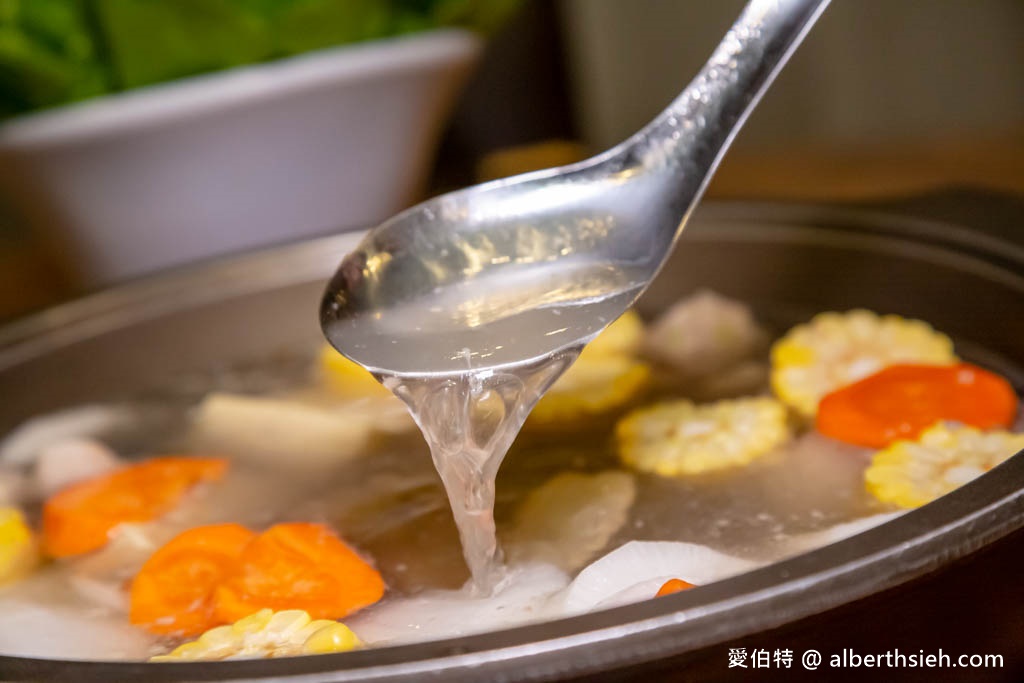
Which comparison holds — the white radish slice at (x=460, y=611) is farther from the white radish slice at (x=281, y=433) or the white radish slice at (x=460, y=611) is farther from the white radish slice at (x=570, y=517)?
the white radish slice at (x=281, y=433)

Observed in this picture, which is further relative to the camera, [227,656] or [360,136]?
[360,136]

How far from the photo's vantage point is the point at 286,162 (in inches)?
38.8

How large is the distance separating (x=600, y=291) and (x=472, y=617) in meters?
0.21

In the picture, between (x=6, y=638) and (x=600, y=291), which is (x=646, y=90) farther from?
(x=6, y=638)

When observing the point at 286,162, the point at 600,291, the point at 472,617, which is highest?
the point at 286,162

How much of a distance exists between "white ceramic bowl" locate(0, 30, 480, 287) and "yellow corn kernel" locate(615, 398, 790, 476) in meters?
0.42

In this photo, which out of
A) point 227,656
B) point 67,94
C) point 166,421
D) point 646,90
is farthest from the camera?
point 646,90

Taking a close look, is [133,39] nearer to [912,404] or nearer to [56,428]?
[56,428]

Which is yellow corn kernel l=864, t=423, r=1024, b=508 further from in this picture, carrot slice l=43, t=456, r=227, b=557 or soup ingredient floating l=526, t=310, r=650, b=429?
carrot slice l=43, t=456, r=227, b=557

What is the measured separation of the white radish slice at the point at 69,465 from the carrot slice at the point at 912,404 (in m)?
0.48

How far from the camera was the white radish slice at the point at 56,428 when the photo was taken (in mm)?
777

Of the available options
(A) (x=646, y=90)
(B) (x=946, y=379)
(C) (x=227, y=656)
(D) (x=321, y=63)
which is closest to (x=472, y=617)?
(C) (x=227, y=656)

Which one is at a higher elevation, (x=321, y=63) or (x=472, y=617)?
(x=321, y=63)

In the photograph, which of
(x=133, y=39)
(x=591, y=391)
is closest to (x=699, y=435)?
(x=591, y=391)
